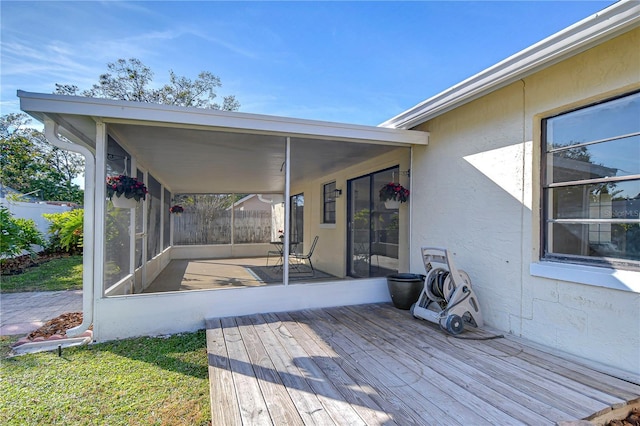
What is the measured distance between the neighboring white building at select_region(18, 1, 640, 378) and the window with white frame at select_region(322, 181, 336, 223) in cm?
228

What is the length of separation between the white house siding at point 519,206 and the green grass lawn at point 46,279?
6.66 m

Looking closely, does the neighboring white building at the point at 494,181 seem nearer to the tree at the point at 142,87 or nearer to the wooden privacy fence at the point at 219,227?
the wooden privacy fence at the point at 219,227

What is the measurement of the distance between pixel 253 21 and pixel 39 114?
4945 millimetres

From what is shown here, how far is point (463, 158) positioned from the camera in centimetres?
386

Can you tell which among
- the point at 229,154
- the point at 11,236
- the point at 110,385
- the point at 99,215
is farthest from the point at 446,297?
the point at 11,236

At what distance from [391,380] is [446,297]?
55.3 inches

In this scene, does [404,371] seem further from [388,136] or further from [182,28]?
[182,28]

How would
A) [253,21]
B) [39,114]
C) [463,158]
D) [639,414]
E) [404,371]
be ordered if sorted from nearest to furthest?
[639,414] < [404,371] < [39,114] < [463,158] < [253,21]

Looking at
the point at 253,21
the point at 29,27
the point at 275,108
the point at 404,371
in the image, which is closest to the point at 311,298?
the point at 404,371

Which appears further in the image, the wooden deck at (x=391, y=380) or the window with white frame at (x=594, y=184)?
the window with white frame at (x=594, y=184)

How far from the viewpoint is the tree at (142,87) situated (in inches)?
537

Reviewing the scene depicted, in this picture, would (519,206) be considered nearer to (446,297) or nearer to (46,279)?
(446,297)

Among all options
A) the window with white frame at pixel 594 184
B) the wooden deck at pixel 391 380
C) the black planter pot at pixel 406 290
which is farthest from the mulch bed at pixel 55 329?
the window with white frame at pixel 594 184

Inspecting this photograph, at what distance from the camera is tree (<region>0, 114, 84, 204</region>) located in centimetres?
1401
